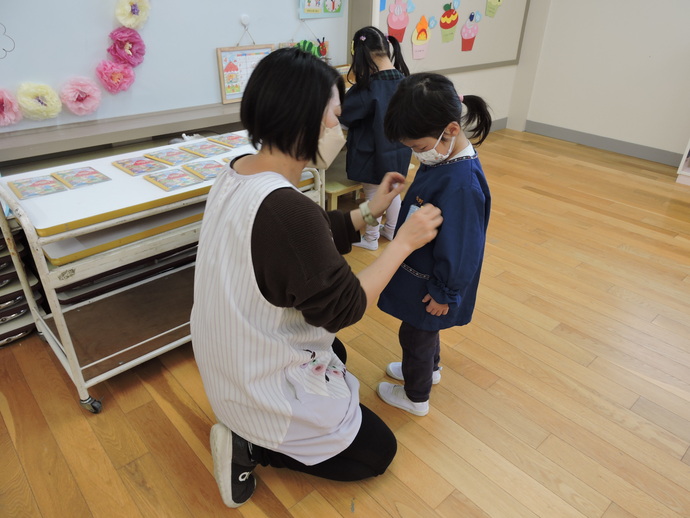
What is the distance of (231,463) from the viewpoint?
3.86 ft

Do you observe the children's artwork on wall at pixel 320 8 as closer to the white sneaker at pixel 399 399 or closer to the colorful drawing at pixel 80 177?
the colorful drawing at pixel 80 177

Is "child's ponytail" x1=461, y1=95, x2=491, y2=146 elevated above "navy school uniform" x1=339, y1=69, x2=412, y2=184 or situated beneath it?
elevated above

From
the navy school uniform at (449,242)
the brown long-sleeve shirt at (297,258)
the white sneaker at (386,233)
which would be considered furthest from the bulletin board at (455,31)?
the brown long-sleeve shirt at (297,258)

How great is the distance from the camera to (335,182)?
8.23 feet

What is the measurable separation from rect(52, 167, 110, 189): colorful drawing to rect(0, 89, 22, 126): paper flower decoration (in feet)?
1.20

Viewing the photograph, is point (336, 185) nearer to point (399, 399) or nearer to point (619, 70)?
point (399, 399)

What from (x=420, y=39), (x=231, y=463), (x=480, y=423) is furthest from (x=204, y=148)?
(x=420, y=39)

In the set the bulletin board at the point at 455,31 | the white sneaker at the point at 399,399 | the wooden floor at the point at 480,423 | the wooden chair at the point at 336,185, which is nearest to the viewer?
the wooden floor at the point at 480,423

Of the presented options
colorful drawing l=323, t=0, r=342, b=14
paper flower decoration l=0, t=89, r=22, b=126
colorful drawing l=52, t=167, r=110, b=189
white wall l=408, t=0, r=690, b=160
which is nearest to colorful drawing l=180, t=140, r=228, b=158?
colorful drawing l=52, t=167, r=110, b=189

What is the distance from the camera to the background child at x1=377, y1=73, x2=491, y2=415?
1.12 m

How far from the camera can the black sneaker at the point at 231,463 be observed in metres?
1.16

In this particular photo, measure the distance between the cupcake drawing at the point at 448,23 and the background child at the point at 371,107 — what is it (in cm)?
138

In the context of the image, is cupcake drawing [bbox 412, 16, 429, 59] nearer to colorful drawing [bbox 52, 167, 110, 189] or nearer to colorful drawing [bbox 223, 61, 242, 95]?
colorful drawing [bbox 223, 61, 242, 95]

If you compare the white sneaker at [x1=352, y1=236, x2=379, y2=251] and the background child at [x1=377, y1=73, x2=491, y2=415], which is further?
the white sneaker at [x1=352, y1=236, x2=379, y2=251]
